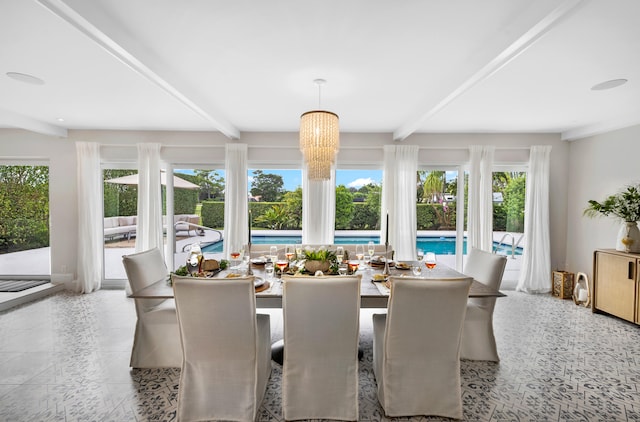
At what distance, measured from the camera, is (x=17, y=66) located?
2.57 metres

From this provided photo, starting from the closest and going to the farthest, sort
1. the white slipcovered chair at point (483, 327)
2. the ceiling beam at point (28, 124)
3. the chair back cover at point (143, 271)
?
the chair back cover at point (143, 271) < the white slipcovered chair at point (483, 327) < the ceiling beam at point (28, 124)

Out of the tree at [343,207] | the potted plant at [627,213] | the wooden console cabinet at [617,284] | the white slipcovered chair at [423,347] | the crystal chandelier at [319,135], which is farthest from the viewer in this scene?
the tree at [343,207]

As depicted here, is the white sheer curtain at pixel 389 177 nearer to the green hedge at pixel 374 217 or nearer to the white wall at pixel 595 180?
the green hedge at pixel 374 217

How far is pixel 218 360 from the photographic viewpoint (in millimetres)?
1891

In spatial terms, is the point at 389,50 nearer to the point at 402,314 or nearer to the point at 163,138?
the point at 402,314

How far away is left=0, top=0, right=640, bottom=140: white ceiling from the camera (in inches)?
72.7

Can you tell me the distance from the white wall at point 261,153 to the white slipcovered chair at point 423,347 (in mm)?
3319

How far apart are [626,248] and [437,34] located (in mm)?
3629

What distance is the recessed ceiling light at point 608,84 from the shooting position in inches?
111

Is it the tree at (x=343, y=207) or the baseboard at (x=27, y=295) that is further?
the tree at (x=343, y=207)

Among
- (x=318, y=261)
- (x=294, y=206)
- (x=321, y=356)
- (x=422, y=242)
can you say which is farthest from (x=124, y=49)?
(x=422, y=242)

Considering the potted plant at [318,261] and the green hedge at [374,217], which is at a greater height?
the green hedge at [374,217]

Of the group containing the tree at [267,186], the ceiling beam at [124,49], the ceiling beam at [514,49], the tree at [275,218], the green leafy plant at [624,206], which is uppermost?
the ceiling beam at [124,49]

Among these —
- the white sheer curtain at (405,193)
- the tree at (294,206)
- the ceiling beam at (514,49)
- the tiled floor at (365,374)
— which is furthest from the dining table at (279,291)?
the tree at (294,206)
